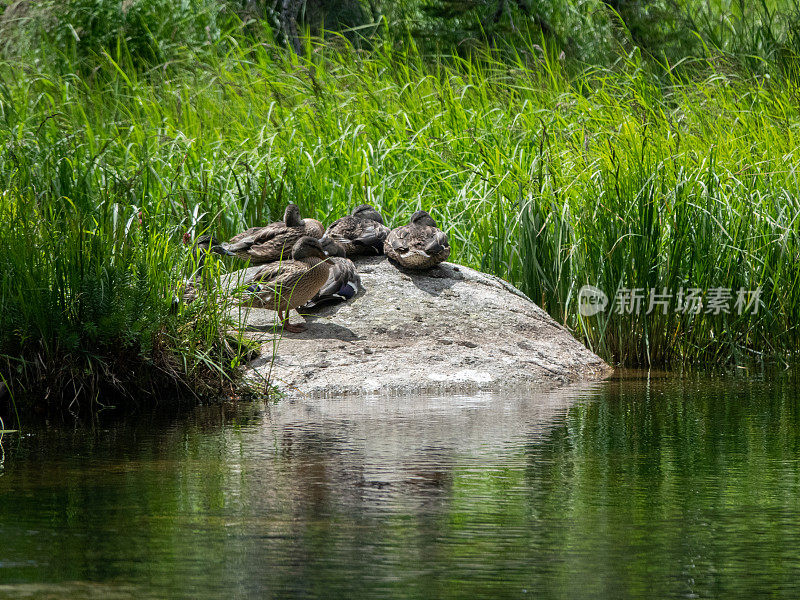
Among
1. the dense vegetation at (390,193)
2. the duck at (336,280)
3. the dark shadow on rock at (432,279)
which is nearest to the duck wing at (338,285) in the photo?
the duck at (336,280)

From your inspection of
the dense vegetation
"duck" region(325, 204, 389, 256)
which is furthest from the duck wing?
the dense vegetation

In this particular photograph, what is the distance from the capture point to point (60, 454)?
489 centimetres

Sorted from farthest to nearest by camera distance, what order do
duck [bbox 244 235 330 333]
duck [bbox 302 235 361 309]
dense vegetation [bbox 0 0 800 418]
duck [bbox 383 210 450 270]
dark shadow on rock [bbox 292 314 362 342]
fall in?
duck [bbox 383 210 450 270] → duck [bbox 302 235 361 309] → dark shadow on rock [bbox 292 314 362 342] → duck [bbox 244 235 330 333] → dense vegetation [bbox 0 0 800 418]

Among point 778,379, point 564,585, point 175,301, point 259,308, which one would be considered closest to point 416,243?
point 259,308

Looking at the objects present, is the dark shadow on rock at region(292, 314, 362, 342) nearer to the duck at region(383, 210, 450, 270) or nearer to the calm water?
the duck at region(383, 210, 450, 270)

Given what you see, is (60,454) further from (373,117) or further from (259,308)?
(373,117)

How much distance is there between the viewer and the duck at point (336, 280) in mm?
7727

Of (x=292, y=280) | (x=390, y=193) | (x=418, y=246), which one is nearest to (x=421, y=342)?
(x=418, y=246)

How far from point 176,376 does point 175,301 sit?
53 cm

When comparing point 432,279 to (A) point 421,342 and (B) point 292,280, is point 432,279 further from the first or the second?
(B) point 292,280

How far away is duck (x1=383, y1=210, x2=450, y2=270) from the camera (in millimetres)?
7973

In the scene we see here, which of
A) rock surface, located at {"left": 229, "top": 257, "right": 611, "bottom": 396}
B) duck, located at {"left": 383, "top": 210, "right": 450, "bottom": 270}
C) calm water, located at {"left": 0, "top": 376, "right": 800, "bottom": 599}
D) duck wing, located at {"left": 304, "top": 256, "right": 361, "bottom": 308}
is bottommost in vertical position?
calm water, located at {"left": 0, "top": 376, "right": 800, "bottom": 599}

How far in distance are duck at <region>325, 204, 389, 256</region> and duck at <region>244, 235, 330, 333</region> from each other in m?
0.63

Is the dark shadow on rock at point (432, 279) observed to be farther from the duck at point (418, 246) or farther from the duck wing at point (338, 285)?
the duck wing at point (338, 285)
